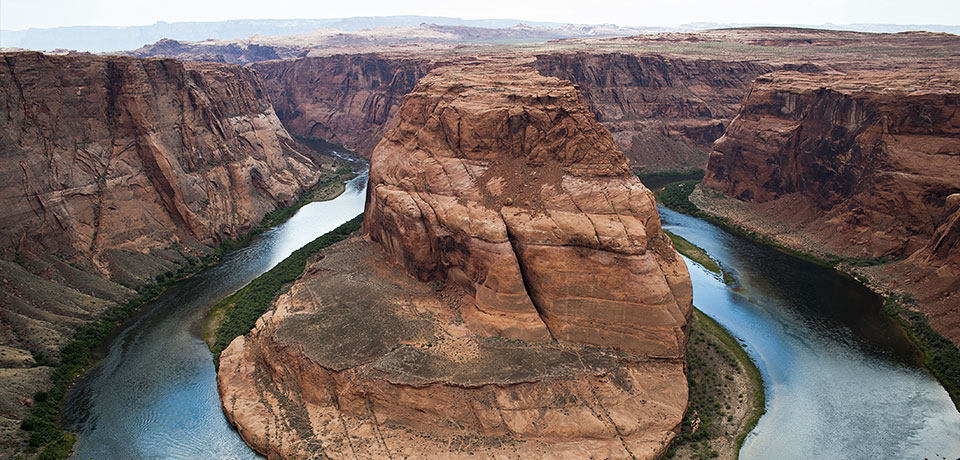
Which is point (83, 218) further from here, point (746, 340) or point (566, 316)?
point (746, 340)

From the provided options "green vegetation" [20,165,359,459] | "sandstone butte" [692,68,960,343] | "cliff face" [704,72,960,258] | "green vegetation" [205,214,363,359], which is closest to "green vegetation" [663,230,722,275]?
"sandstone butte" [692,68,960,343]

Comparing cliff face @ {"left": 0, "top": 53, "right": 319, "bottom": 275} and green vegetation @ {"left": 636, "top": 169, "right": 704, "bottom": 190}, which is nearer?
cliff face @ {"left": 0, "top": 53, "right": 319, "bottom": 275}

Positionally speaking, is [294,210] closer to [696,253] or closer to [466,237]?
[466,237]

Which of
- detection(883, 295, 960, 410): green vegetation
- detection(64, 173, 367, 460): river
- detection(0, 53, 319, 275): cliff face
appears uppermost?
detection(0, 53, 319, 275): cliff face

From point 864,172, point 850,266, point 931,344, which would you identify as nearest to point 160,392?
point 931,344

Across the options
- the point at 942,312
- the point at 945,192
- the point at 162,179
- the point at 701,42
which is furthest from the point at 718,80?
the point at 162,179

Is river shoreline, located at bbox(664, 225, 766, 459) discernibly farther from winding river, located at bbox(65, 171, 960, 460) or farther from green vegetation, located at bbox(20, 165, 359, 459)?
green vegetation, located at bbox(20, 165, 359, 459)

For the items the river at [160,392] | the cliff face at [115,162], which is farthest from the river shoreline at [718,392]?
the cliff face at [115,162]
